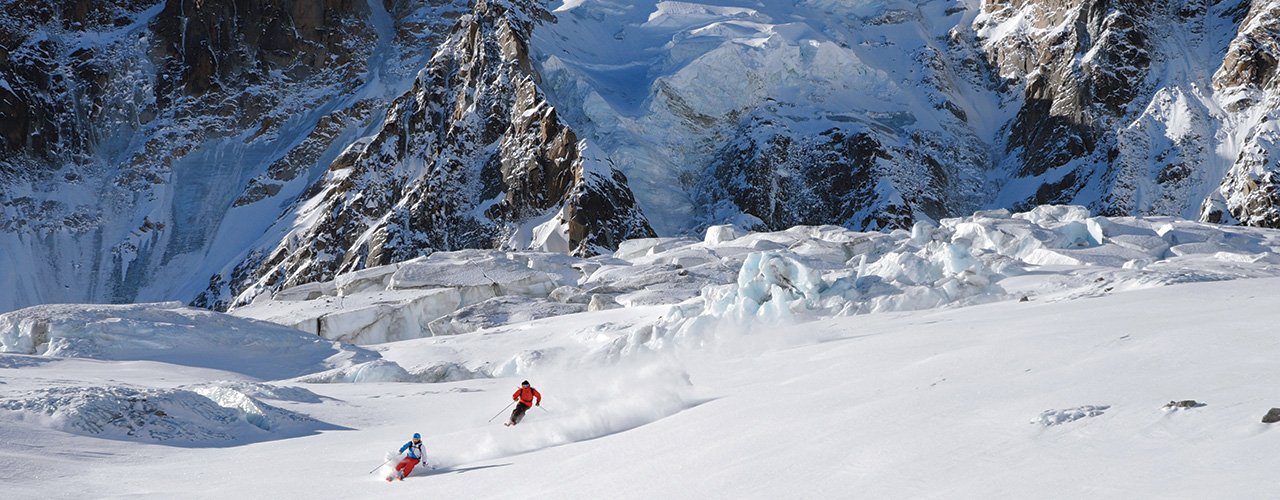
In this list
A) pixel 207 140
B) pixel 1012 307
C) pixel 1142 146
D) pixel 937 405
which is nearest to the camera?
pixel 937 405

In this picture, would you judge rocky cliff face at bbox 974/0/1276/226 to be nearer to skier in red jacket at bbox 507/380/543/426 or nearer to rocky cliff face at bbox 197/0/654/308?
rocky cliff face at bbox 197/0/654/308

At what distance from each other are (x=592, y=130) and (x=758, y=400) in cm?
8831

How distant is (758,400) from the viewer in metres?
13.9

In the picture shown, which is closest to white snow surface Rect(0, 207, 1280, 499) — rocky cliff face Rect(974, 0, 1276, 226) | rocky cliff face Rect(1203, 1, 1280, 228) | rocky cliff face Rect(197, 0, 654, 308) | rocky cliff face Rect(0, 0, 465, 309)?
rocky cliff face Rect(1203, 1, 1280, 228)

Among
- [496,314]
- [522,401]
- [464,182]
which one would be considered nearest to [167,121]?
[464,182]

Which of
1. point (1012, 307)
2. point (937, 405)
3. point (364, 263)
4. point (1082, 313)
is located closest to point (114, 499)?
point (937, 405)

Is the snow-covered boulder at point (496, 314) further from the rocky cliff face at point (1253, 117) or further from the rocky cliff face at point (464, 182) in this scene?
the rocky cliff face at point (1253, 117)

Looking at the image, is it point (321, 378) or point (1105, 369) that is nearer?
point (1105, 369)

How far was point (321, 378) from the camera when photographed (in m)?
31.7

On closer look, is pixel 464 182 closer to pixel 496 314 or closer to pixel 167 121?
pixel 167 121

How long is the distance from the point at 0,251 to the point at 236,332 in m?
83.1

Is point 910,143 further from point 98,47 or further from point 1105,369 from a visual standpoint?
point 1105,369

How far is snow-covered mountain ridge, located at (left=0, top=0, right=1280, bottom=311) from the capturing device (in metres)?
96.6

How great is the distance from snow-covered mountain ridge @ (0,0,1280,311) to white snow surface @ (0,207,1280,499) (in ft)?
186
